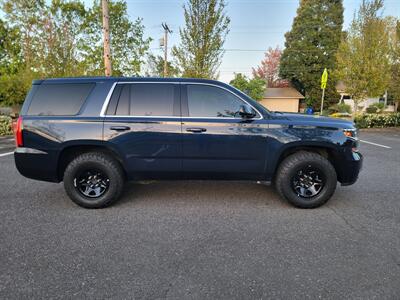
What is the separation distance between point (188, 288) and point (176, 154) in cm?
186

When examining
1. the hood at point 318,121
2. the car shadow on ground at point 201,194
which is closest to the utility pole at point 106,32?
the car shadow on ground at point 201,194

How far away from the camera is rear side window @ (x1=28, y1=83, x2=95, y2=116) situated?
11.7 ft

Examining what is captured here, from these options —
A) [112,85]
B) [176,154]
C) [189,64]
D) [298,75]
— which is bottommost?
[176,154]

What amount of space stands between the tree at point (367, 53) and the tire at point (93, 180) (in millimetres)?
15529

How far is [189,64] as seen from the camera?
12828mm

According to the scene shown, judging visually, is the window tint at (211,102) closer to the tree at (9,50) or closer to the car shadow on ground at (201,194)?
the car shadow on ground at (201,194)

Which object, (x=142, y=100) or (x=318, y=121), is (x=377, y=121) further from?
(x=142, y=100)

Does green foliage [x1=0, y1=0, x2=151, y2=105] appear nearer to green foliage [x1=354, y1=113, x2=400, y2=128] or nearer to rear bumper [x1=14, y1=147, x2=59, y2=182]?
rear bumper [x1=14, y1=147, x2=59, y2=182]

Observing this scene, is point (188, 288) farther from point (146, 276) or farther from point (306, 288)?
point (306, 288)

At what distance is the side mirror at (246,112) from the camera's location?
346 centimetres

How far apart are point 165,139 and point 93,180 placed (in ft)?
4.09

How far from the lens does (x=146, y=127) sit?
3523 mm

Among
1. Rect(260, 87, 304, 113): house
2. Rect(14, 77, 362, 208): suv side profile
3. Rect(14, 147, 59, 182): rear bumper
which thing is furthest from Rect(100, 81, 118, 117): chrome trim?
Rect(260, 87, 304, 113): house

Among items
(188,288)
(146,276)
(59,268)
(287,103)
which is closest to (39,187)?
(59,268)
